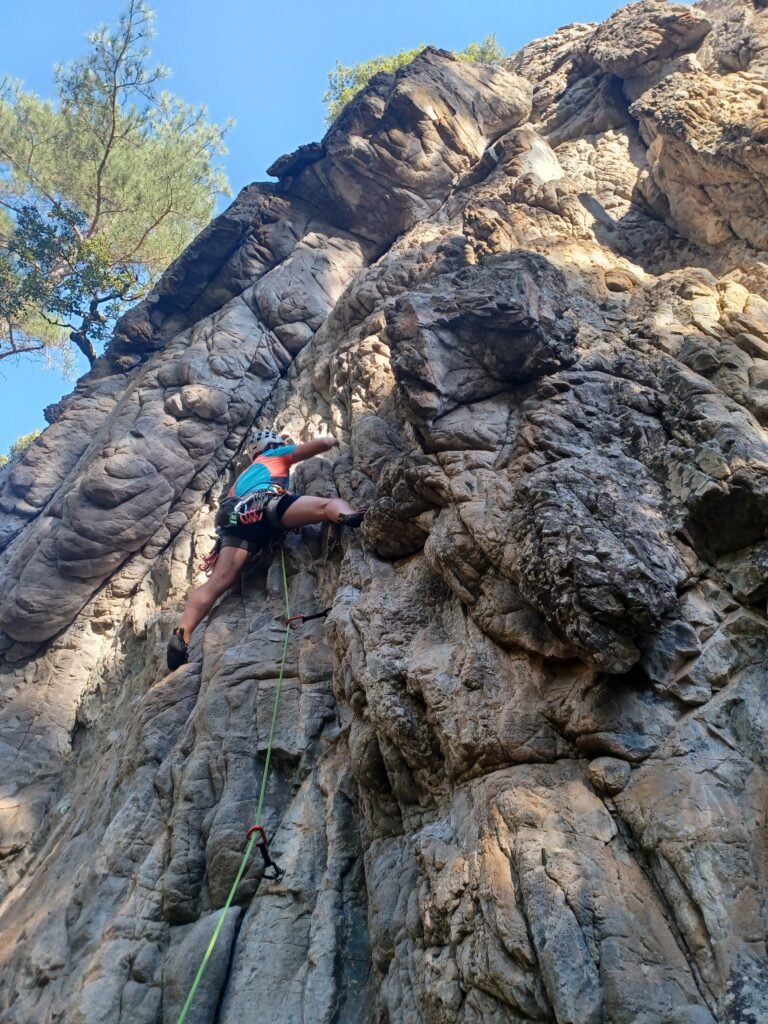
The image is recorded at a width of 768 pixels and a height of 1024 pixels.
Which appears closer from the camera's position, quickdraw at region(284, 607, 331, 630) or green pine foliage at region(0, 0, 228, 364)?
quickdraw at region(284, 607, 331, 630)

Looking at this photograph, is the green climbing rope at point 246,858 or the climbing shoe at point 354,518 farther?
the climbing shoe at point 354,518

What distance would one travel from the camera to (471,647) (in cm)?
439

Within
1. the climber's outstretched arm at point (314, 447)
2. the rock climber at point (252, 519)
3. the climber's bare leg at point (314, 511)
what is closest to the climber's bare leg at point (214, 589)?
the rock climber at point (252, 519)

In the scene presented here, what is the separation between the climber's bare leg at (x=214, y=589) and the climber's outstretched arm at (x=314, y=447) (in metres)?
1.30

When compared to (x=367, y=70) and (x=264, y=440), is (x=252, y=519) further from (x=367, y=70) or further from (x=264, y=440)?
(x=367, y=70)

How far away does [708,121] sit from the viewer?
750 cm

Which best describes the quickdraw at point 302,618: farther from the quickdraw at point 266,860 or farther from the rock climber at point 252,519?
the quickdraw at point 266,860

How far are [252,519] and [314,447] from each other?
3.82 feet

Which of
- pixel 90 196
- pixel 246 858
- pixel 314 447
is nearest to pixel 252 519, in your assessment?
pixel 314 447

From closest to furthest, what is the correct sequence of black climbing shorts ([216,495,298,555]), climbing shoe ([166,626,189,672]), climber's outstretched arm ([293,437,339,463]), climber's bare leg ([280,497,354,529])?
climber's bare leg ([280,497,354,529])
climbing shoe ([166,626,189,672])
black climbing shorts ([216,495,298,555])
climber's outstretched arm ([293,437,339,463])

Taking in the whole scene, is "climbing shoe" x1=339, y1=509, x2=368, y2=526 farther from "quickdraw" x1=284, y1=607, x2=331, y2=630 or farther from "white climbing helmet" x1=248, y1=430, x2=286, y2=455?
"white climbing helmet" x1=248, y1=430, x2=286, y2=455

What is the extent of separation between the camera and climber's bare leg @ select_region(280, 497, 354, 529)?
6637mm

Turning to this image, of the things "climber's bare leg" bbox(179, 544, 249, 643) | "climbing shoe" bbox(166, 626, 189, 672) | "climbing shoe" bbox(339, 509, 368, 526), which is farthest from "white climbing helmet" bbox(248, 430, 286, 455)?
"climbing shoe" bbox(166, 626, 189, 672)

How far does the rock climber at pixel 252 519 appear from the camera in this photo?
6.89 metres
